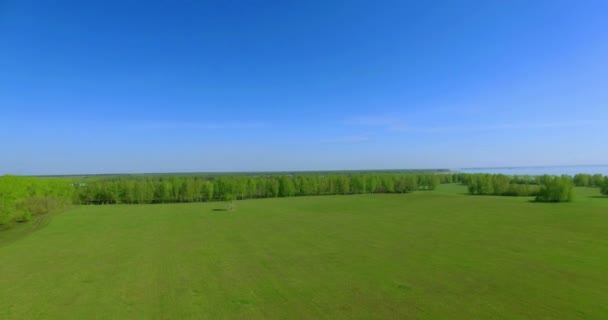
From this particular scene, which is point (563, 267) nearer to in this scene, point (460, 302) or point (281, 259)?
→ point (460, 302)

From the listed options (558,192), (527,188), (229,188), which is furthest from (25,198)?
(527,188)

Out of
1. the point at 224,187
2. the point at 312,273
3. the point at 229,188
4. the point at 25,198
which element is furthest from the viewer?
the point at 229,188

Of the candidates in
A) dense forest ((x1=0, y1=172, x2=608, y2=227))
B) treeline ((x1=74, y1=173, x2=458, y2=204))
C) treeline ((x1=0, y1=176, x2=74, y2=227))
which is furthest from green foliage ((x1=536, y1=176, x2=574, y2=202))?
treeline ((x1=0, y1=176, x2=74, y2=227))

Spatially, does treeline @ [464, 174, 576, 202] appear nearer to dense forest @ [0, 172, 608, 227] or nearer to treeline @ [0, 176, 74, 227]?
dense forest @ [0, 172, 608, 227]

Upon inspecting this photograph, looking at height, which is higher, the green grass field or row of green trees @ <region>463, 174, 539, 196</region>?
row of green trees @ <region>463, 174, 539, 196</region>

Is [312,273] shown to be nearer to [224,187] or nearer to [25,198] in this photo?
[25,198]

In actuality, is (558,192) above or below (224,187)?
below

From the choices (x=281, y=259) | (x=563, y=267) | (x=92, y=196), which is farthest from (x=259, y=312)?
(x=92, y=196)
